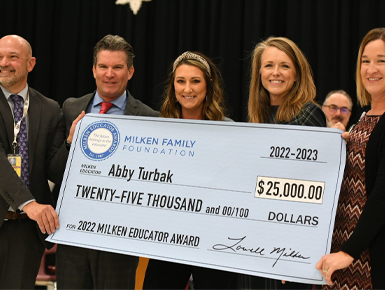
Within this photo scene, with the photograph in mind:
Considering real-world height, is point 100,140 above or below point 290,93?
below

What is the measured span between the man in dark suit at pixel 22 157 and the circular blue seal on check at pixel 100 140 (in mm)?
211

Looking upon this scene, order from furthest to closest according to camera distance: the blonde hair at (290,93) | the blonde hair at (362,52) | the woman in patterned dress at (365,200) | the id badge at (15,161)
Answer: the id badge at (15,161) → the blonde hair at (290,93) → the blonde hair at (362,52) → the woman in patterned dress at (365,200)

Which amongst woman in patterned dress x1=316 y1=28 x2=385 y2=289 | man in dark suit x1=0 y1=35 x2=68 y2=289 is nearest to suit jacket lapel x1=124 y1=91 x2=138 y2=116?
man in dark suit x1=0 y1=35 x2=68 y2=289

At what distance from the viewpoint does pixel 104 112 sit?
294 centimetres

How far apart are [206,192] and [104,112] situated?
37.1 inches

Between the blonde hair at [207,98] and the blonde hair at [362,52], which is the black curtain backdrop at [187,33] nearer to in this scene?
the blonde hair at [207,98]

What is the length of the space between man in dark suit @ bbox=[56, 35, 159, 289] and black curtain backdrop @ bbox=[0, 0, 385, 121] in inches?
73.7

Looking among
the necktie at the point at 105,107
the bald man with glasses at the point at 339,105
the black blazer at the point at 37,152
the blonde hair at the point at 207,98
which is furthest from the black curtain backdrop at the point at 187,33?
the black blazer at the point at 37,152

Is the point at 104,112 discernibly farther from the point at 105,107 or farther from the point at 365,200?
the point at 365,200

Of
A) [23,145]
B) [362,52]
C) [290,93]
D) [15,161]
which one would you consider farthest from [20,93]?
[362,52]

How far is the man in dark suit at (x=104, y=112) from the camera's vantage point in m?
2.69

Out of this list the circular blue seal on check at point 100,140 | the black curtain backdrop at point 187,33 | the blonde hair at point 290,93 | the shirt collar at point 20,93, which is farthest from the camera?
the black curtain backdrop at point 187,33

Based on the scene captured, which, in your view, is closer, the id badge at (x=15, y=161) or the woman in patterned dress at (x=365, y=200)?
the woman in patterned dress at (x=365, y=200)

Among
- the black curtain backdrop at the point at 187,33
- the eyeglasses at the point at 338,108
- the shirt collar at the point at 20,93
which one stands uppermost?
the black curtain backdrop at the point at 187,33
